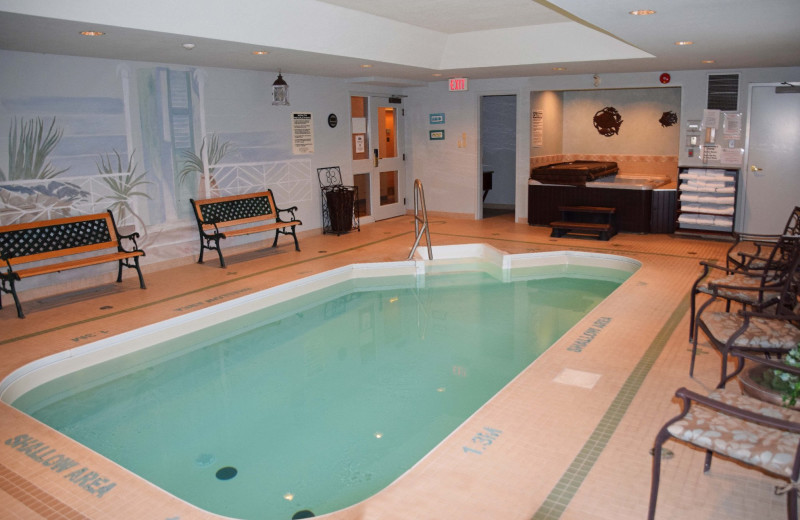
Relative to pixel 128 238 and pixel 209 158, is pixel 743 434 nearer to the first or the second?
pixel 128 238

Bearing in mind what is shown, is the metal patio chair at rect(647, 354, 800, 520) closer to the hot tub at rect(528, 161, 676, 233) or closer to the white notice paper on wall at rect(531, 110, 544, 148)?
the hot tub at rect(528, 161, 676, 233)

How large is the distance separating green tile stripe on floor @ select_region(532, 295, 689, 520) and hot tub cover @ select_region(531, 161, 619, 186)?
499 centimetres

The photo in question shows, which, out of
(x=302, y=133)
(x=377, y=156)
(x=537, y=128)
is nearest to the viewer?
(x=302, y=133)

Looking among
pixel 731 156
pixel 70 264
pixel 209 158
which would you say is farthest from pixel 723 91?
pixel 70 264

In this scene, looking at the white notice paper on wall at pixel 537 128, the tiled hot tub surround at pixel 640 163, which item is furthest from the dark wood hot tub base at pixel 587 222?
the white notice paper on wall at pixel 537 128

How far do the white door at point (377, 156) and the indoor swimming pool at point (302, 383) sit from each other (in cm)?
363

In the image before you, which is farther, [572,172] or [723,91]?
[572,172]

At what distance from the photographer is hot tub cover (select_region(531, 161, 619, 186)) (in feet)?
32.2

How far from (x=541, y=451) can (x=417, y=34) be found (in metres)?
5.86

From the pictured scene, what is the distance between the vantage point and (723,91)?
9000 millimetres

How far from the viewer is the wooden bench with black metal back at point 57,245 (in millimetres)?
6129

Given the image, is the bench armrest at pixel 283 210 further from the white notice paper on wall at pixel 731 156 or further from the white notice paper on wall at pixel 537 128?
the white notice paper on wall at pixel 731 156

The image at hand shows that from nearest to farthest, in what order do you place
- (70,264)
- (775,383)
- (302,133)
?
(775,383)
(70,264)
(302,133)

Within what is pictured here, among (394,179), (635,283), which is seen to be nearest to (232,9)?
(635,283)
